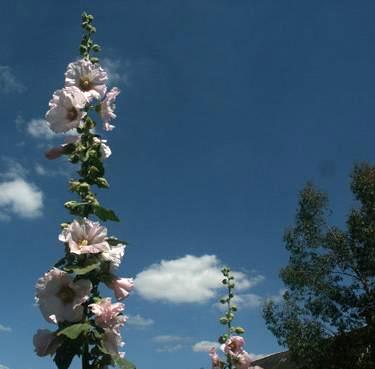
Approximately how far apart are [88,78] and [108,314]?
1.50 m

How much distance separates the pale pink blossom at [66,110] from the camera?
3949 millimetres

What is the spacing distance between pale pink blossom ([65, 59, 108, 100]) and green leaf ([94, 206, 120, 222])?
28.3 inches

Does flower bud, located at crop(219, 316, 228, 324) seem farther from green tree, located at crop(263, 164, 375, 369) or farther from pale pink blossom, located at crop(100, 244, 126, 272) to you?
green tree, located at crop(263, 164, 375, 369)

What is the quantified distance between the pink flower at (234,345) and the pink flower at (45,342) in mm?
1510

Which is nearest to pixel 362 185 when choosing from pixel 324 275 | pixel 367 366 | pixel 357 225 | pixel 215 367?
pixel 357 225

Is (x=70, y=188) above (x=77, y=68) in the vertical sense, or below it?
below

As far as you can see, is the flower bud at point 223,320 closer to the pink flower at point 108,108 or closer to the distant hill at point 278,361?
the pink flower at point 108,108

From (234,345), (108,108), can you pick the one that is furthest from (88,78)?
(234,345)

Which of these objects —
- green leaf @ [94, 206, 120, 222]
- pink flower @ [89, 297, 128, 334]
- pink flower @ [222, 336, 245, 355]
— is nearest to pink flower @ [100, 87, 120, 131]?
green leaf @ [94, 206, 120, 222]

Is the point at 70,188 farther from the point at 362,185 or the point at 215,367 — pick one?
the point at 362,185

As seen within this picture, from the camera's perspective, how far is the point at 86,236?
361 centimetres

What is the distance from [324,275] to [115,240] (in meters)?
23.1

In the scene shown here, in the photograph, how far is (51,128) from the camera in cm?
396

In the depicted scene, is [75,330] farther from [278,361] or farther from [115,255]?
[278,361]
